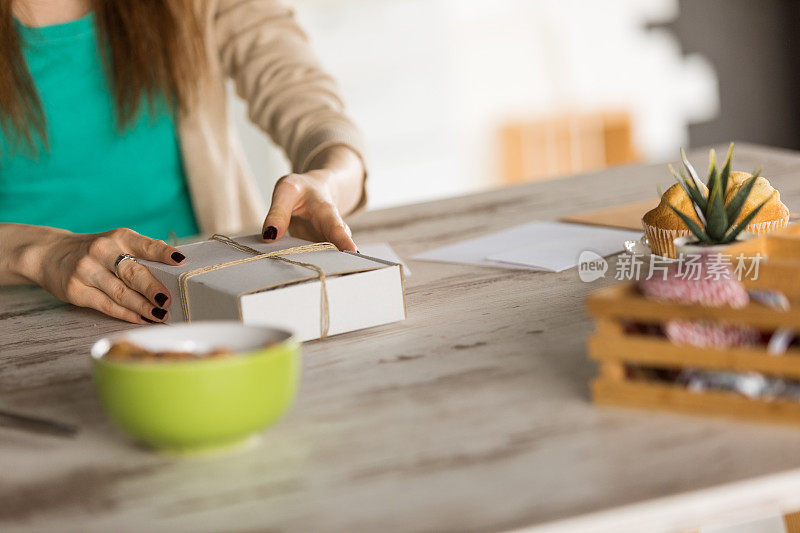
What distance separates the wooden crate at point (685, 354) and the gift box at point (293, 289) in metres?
0.28

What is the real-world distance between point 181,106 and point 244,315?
0.94 meters

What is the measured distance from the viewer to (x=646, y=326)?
704 mm

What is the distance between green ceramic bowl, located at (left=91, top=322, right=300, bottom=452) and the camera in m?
0.63

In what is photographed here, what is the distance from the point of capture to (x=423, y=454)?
2.14 feet

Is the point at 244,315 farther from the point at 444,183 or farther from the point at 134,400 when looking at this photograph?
the point at 444,183

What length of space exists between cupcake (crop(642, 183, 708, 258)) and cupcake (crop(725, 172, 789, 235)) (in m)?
0.03

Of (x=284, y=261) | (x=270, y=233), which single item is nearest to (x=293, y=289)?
(x=284, y=261)

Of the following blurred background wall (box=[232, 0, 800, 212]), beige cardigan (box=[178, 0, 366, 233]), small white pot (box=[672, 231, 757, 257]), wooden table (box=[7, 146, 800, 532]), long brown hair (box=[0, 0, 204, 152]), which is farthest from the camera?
blurred background wall (box=[232, 0, 800, 212])

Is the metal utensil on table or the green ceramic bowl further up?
the green ceramic bowl

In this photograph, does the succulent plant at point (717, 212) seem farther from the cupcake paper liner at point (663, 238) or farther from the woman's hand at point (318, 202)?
the woman's hand at point (318, 202)

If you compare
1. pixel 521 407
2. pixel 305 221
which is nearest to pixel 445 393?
pixel 521 407

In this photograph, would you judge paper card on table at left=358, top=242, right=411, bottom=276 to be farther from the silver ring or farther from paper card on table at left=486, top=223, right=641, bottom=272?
the silver ring

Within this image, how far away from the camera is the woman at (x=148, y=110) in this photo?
1.57 metres

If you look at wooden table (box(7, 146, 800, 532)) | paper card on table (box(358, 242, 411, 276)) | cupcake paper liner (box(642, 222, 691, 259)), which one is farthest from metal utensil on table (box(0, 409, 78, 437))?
cupcake paper liner (box(642, 222, 691, 259))
